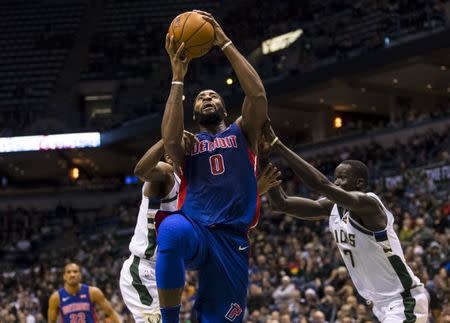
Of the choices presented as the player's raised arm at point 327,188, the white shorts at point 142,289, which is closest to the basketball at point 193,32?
the player's raised arm at point 327,188

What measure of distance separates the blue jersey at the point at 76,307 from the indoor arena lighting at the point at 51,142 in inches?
902

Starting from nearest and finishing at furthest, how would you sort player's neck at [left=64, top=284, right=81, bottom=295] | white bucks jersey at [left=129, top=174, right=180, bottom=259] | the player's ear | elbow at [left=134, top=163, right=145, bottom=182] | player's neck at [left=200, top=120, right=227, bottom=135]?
player's neck at [left=200, top=120, right=227, bottom=135]
elbow at [left=134, top=163, right=145, bottom=182]
the player's ear
white bucks jersey at [left=129, top=174, right=180, bottom=259]
player's neck at [left=64, top=284, right=81, bottom=295]

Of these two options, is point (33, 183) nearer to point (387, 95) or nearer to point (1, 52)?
point (1, 52)

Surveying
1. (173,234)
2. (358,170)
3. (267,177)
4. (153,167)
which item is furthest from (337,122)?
(173,234)

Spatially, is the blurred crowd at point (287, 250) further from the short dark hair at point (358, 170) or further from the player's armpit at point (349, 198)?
the player's armpit at point (349, 198)

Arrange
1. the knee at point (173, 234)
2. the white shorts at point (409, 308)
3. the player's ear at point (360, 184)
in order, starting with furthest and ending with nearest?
the player's ear at point (360, 184), the white shorts at point (409, 308), the knee at point (173, 234)

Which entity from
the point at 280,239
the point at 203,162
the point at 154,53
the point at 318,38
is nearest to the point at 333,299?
the point at 280,239

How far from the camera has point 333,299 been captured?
13.4 m

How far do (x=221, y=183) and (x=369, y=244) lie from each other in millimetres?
1743

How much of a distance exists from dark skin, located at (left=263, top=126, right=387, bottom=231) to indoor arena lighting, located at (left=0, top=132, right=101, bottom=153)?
2583cm

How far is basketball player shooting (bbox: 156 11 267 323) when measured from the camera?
5.34m

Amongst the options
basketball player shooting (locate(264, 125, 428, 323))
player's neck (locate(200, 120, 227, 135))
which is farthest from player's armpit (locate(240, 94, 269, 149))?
basketball player shooting (locate(264, 125, 428, 323))

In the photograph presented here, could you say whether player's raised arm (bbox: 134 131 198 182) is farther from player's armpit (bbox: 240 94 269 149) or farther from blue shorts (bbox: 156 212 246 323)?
blue shorts (bbox: 156 212 246 323)

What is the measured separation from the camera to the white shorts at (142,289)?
26.6ft
